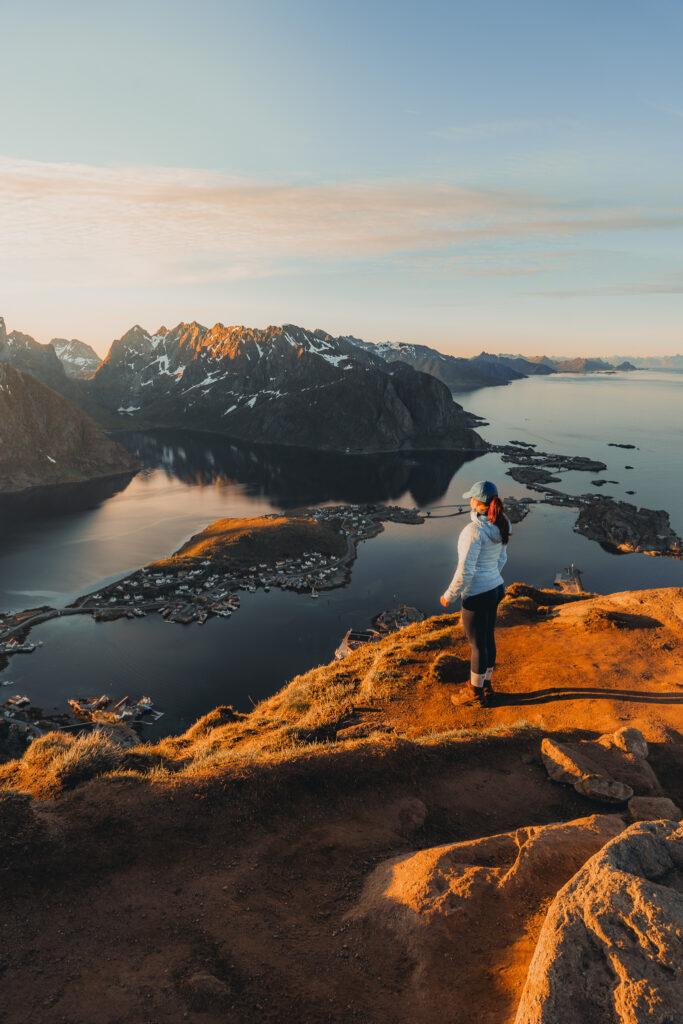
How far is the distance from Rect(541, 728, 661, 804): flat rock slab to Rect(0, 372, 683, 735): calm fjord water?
139 ft

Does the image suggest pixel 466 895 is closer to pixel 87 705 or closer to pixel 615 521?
pixel 87 705

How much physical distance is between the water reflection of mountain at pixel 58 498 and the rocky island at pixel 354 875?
13575 cm

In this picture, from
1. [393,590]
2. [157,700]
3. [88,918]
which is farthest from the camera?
[393,590]

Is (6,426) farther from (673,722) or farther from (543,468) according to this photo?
(673,722)

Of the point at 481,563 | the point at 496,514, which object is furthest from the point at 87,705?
the point at 496,514

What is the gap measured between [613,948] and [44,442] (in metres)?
202

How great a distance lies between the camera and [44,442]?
17162 centimetres

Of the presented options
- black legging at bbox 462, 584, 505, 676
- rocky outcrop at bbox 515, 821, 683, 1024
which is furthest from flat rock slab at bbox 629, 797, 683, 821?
black legging at bbox 462, 584, 505, 676

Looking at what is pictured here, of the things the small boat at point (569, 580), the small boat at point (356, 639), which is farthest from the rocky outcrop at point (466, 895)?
the small boat at point (569, 580)

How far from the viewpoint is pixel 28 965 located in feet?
15.9

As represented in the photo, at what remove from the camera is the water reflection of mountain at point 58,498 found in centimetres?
12694

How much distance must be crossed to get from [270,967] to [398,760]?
Result: 4.27 meters

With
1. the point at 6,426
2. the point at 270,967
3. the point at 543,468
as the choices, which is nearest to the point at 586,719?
the point at 270,967

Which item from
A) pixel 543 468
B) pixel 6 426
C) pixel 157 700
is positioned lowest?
pixel 157 700
